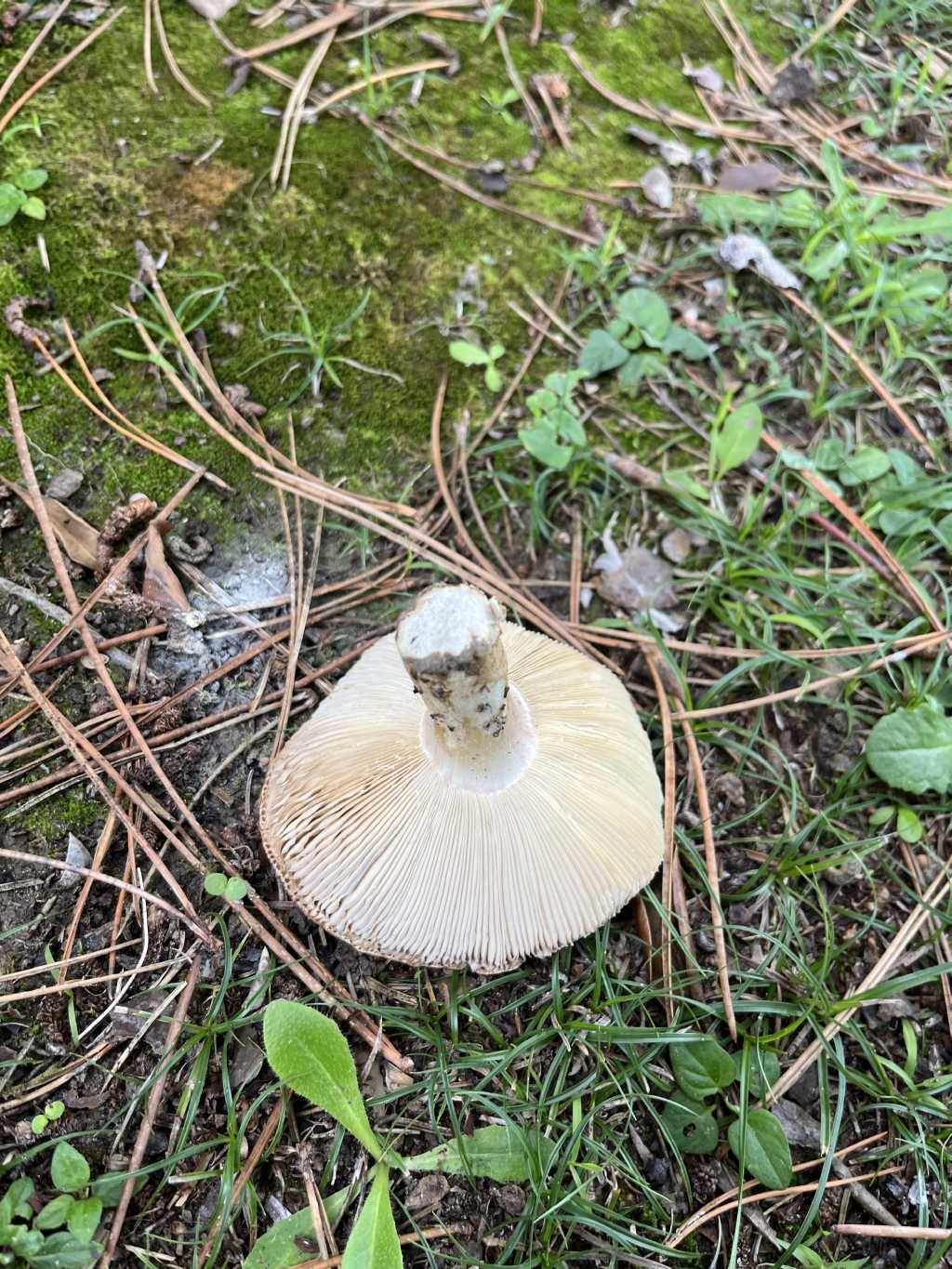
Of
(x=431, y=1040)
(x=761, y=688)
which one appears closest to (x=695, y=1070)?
(x=431, y=1040)

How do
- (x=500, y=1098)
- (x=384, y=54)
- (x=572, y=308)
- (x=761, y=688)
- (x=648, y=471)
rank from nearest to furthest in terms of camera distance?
1. (x=500, y=1098)
2. (x=761, y=688)
3. (x=648, y=471)
4. (x=572, y=308)
5. (x=384, y=54)

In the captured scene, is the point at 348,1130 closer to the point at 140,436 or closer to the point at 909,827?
the point at 909,827

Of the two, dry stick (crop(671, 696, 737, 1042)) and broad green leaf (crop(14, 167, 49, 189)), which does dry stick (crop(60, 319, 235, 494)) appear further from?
dry stick (crop(671, 696, 737, 1042))

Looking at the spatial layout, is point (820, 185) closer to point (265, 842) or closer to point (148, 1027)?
point (265, 842)

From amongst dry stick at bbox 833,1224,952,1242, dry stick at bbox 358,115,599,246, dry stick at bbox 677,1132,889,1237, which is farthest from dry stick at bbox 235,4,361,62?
dry stick at bbox 833,1224,952,1242

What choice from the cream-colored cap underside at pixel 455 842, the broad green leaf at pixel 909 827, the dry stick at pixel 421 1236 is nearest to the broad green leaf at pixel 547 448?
the cream-colored cap underside at pixel 455 842

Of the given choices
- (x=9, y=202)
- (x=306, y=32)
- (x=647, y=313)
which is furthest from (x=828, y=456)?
→ (x=9, y=202)

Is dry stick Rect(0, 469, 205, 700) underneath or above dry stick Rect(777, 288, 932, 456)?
above
